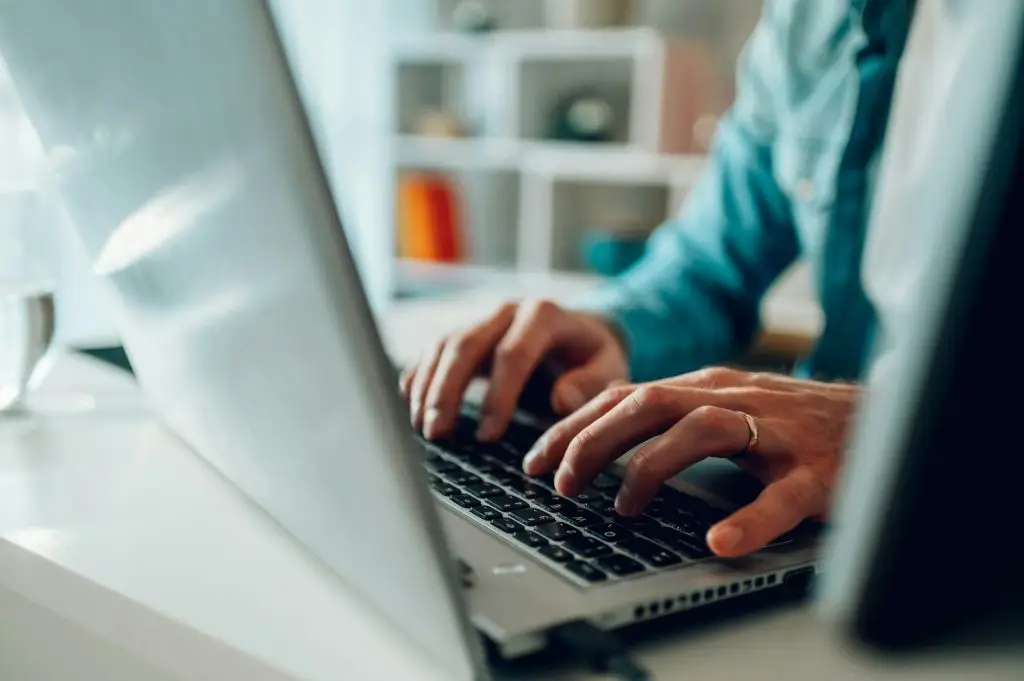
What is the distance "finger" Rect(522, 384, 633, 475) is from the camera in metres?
0.54

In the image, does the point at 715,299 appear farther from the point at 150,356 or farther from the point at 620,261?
the point at 620,261

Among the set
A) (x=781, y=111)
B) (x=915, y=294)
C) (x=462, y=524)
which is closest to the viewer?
(x=915, y=294)

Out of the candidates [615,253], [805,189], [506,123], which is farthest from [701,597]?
[506,123]

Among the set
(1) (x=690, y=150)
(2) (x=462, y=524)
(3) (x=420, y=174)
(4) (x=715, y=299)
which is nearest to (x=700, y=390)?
(2) (x=462, y=524)

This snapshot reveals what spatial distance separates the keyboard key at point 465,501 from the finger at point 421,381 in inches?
7.1

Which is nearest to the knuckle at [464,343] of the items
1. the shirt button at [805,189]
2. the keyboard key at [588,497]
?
the keyboard key at [588,497]

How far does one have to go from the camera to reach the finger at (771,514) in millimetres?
431

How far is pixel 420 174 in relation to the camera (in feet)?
12.0

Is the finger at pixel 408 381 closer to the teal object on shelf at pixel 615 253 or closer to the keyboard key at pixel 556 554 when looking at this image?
the keyboard key at pixel 556 554

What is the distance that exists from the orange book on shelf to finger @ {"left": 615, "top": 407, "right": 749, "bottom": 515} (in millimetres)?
3036

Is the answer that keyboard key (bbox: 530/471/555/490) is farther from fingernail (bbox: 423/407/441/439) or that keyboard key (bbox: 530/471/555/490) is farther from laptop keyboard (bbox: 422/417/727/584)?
fingernail (bbox: 423/407/441/439)

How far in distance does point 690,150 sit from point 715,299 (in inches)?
71.3

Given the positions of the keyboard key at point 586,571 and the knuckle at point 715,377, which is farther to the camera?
the knuckle at point 715,377

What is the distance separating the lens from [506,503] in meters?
0.52
